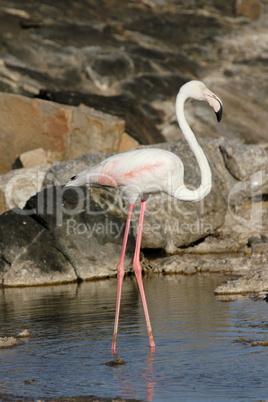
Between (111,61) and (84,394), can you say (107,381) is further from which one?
(111,61)

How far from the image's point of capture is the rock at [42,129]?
1543 centimetres

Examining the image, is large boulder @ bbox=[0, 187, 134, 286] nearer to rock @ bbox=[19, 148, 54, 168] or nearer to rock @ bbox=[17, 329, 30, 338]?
rock @ bbox=[17, 329, 30, 338]

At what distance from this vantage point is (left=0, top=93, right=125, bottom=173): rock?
15.4m

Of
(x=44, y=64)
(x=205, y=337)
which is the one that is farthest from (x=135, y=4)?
(x=205, y=337)

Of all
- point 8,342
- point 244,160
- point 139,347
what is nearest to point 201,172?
point 139,347

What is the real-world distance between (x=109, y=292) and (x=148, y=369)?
378cm

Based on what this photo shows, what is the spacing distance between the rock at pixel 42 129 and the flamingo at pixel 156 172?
8064 millimetres

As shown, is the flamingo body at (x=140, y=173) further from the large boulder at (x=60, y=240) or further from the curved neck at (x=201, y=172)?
the large boulder at (x=60, y=240)

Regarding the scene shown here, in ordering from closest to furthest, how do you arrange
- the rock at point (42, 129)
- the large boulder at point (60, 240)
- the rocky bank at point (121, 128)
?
the large boulder at point (60, 240)
the rocky bank at point (121, 128)
the rock at point (42, 129)

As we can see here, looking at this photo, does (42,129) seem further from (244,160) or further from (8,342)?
(8,342)

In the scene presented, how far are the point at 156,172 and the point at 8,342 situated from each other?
2.39m

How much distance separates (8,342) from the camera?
6328 millimetres

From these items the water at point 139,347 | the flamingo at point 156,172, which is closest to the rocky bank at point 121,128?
the water at point 139,347

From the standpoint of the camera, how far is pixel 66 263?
10.3 metres
